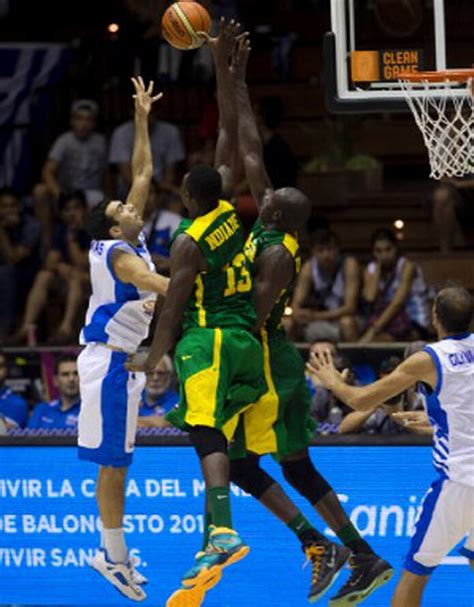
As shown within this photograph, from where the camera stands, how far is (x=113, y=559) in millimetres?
10328

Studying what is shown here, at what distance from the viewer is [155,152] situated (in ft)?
53.7

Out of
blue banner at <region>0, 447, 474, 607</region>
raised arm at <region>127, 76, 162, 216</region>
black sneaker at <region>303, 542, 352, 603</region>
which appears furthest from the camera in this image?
blue banner at <region>0, 447, 474, 607</region>

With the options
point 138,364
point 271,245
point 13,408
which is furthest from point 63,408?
point 271,245

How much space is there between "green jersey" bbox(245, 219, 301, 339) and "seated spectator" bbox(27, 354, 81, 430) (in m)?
3.25

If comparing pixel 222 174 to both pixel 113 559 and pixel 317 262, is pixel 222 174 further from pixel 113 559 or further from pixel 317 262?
pixel 317 262

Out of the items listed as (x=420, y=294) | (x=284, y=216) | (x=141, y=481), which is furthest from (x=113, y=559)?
(x=420, y=294)

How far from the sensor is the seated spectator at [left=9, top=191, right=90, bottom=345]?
1544cm

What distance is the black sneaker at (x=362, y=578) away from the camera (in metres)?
9.76

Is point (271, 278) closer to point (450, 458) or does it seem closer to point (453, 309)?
point (453, 309)

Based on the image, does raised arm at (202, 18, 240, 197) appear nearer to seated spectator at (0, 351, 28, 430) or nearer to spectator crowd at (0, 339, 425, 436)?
spectator crowd at (0, 339, 425, 436)

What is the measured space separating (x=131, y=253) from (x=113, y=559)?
1.75 meters

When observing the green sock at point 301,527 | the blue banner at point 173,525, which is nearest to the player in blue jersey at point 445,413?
the green sock at point 301,527

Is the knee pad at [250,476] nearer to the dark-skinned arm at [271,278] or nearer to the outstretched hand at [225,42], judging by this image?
the dark-skinned arm at [271,278]

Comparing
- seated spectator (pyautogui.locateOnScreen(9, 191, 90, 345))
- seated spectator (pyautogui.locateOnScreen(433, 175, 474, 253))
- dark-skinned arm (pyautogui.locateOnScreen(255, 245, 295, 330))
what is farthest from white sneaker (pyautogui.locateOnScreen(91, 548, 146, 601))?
seated spectator (pyautogui.locateOnScreen(433, 175, 474, 253))
